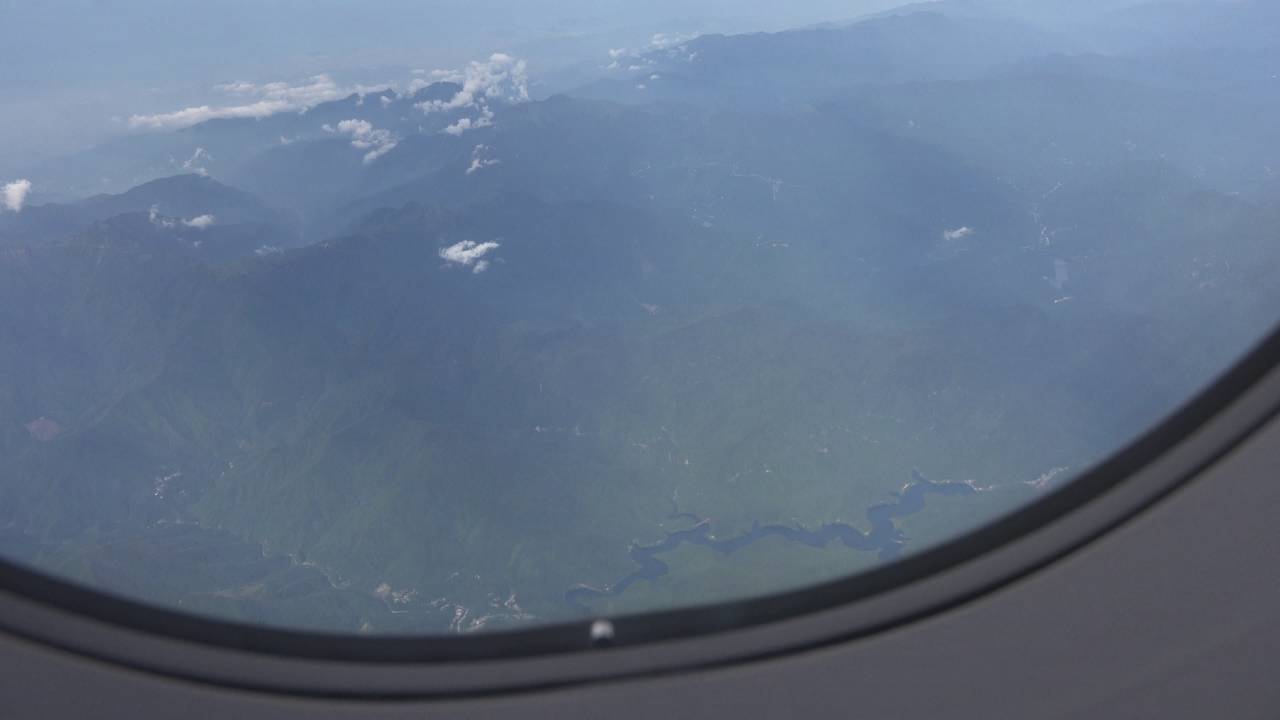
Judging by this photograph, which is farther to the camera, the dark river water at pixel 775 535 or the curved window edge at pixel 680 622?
the dark river water at pixel 775 535

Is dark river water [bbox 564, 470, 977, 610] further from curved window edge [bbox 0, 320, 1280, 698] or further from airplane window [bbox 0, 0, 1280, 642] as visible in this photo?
curved window edge [bbox 0, 320, 1280, 698]

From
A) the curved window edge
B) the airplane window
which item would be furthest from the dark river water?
the curved window edge

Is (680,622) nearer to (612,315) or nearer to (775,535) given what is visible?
(775,535)

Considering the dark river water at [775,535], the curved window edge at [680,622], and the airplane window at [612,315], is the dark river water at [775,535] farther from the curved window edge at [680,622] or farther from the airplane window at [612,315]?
the curved window edge at [680,622]

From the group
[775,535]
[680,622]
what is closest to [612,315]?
[775,535]

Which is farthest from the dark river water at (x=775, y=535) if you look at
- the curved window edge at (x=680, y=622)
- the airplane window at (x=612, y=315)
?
the curved window edge at (x=680, y=622)

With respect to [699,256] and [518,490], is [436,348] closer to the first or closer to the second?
[518,490]
